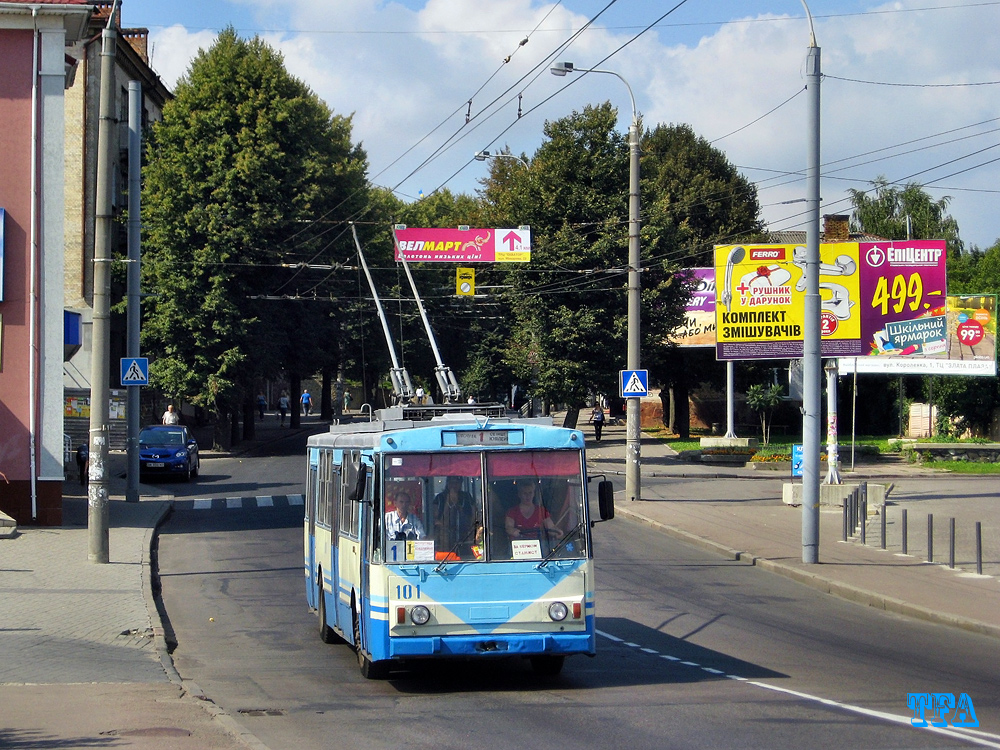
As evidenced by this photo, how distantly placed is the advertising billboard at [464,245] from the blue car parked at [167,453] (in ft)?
29.6

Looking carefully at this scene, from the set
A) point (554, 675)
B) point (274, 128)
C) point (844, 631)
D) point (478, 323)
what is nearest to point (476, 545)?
point (554, 675)

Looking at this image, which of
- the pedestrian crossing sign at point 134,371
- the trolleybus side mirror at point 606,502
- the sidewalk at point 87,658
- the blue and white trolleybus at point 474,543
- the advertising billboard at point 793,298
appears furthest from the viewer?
the advertising billboard at point 793,298

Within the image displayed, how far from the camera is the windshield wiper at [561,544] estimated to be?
9.55 meters

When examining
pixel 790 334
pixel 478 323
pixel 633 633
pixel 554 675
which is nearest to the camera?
pixel 554 675

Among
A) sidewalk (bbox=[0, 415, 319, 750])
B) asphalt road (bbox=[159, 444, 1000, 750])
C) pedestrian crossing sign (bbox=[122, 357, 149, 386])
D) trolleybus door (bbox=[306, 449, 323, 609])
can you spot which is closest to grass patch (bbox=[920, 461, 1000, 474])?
asphalt road (bbox=[159, 444, 1000, 750])

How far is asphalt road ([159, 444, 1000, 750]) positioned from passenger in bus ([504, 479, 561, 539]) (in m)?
1.36

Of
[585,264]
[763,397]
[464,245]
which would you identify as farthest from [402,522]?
[763,397]

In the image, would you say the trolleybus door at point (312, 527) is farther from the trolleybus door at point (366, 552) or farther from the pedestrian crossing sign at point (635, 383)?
the pedestrian crossing sign at point (635, 383)

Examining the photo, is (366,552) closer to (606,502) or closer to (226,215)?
(606,502)

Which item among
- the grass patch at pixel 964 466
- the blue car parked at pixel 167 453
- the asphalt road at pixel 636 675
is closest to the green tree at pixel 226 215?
the blue car parked at pixel 167 453

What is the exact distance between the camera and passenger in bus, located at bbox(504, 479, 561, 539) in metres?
9.62

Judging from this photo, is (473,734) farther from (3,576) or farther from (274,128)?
(274,128)

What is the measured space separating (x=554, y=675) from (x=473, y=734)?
2.36 meters

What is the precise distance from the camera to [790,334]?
1071 inches
